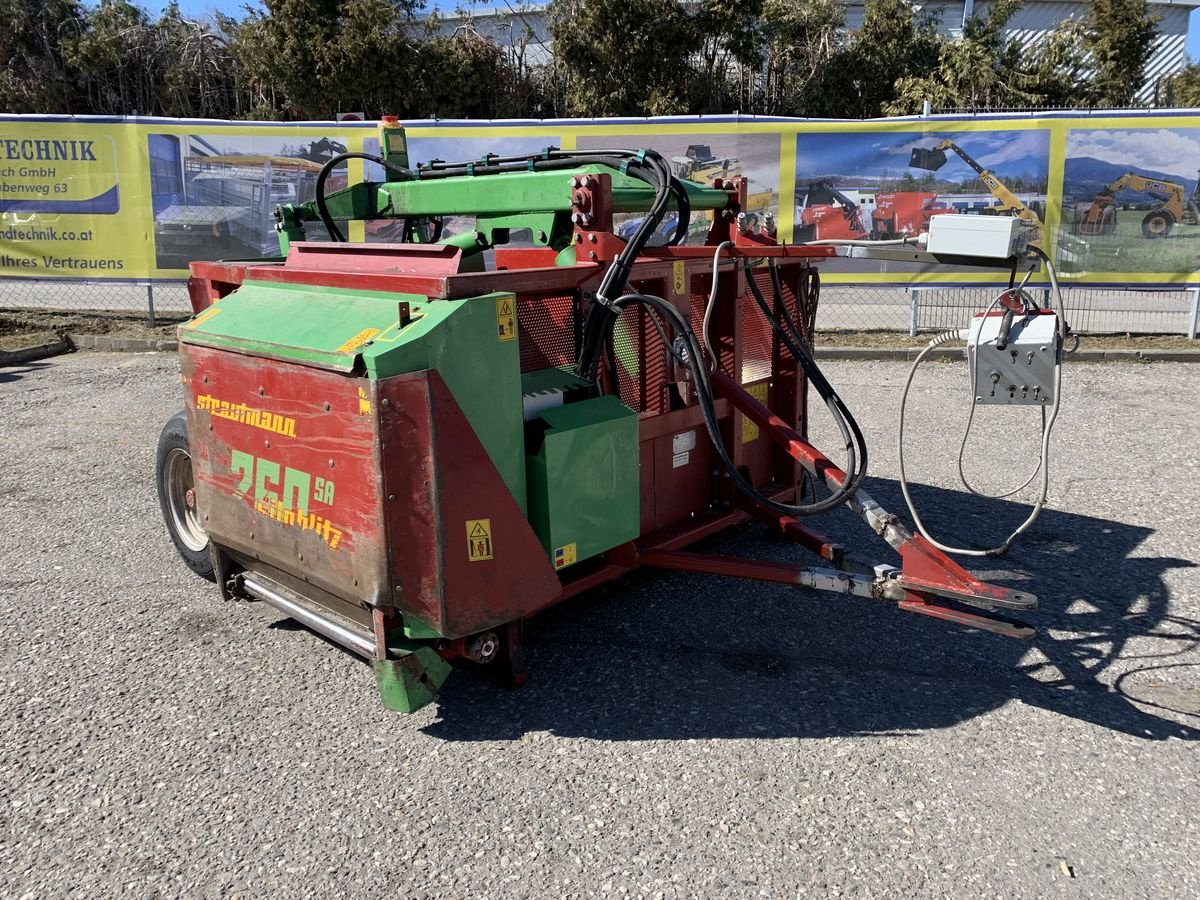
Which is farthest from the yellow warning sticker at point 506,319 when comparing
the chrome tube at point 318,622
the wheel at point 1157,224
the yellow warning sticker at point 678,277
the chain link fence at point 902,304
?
the wheel at point 1157,224

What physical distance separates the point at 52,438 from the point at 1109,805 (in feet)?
23.9

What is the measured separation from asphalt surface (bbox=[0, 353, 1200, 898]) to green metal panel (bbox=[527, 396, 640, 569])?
0.59 m

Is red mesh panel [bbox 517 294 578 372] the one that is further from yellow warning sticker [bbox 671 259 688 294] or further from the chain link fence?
the chain link fence

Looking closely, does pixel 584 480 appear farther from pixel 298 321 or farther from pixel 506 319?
pixel 298 321

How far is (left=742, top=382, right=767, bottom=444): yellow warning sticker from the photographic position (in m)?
4.78

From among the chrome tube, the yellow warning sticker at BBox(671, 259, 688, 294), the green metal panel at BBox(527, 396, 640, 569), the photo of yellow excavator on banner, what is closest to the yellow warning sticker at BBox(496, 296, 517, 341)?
the green metal panel at BBox(527, 396, 640, 569)

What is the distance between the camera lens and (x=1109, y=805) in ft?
9.68

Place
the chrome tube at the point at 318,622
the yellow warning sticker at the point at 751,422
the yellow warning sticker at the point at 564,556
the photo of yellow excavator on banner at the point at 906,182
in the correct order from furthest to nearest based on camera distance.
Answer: the photo of yellow excavator on banner at the point at 906,182 → the yellow warning sticker at the point at 751,422 → the yellow warning sticker at the point at 564,556 → the chrome tube at the point at 318,622

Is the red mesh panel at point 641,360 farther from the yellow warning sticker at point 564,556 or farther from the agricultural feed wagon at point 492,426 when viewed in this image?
the yellow warning sticker at point 564,556

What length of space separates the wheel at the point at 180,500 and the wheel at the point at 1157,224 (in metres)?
10.1

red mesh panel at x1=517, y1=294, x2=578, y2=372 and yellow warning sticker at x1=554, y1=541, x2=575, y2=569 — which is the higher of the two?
red mesh panel at x1=517, y1=294, x2=578, y2=372

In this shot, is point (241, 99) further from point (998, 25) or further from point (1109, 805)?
point (1109, 805)

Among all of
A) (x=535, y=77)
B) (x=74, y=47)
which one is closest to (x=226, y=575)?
(x=535, y=77)

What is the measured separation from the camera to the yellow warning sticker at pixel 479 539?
3.22m
